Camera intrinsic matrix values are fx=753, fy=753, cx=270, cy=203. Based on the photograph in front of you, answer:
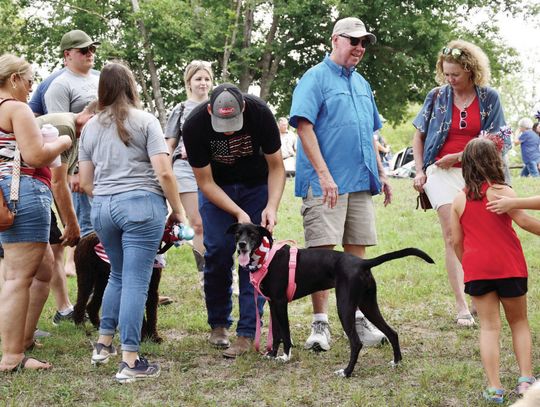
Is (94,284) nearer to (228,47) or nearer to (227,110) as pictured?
(227,110)

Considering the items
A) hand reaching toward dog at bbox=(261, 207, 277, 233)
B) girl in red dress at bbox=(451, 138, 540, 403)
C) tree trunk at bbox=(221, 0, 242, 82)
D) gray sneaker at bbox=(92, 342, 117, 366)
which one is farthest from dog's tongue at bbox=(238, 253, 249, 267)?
tree trunk at bbox=(221, 0, 242, 82)

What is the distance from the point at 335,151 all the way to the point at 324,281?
40.7 inches

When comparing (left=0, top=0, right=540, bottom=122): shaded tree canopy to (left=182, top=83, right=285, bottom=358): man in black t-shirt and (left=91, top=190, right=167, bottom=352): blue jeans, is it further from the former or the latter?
(left=91, top=190, right=167, bottom=352): blue jeans

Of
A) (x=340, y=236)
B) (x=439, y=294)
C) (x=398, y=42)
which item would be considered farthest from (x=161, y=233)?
(x=398, y=42)

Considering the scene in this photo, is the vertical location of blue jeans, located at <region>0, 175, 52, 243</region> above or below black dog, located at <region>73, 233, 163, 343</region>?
above

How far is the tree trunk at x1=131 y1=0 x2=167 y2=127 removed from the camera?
80.5 feet

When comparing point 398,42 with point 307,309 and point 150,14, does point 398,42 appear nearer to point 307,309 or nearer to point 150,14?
point 150,14

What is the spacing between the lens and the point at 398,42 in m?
25.5

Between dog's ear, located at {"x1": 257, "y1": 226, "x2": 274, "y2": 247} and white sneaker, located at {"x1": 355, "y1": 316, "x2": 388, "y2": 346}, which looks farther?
white sneaker, located at {"x1": 355, "y1": 316, "x2": 388, "y2": 346}

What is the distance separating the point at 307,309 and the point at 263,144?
2089 millimetres

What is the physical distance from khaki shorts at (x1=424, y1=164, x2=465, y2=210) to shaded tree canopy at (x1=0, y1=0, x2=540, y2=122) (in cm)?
1830

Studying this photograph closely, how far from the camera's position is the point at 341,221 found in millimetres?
5477

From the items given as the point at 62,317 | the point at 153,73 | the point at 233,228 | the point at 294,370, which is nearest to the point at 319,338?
the point at 294,370

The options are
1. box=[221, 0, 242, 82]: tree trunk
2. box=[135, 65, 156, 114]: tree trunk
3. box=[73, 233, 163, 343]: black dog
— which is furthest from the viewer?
box=[135, 65, 156, 114]: tree trunk
